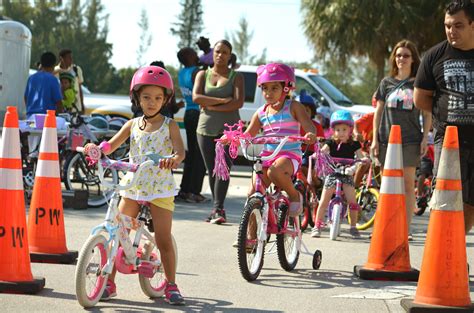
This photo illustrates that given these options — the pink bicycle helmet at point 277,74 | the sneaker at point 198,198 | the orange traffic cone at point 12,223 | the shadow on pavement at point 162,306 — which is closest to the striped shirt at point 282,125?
the pink bicycle helmet at point 277,74

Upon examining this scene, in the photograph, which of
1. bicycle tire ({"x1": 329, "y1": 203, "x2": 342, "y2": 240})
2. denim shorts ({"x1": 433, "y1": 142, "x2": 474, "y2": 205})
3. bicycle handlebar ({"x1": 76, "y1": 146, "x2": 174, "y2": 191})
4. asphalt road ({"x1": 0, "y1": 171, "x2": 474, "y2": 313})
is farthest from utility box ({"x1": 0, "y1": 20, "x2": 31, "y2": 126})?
denim shorts ({"x1": 433, "y1": 142, "x2": 474, "y2": 205})

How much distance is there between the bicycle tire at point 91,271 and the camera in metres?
6.79

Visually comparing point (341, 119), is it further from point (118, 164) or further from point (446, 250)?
point (118, 164)

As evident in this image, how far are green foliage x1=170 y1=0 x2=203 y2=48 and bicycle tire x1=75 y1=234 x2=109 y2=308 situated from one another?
330 feet

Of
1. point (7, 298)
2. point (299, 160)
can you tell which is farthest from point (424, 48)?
point (7, 298)

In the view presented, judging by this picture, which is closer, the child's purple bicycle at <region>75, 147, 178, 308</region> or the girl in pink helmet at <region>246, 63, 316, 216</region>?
the child's purple bicycle at <region>75, 147, 178, 308</region>

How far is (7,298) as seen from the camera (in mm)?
7281

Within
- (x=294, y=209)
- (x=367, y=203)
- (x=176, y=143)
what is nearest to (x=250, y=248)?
(x=294, y=209)

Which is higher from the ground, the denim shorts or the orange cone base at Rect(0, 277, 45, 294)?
the denim shorts

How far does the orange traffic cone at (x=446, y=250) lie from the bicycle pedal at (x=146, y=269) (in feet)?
5.46

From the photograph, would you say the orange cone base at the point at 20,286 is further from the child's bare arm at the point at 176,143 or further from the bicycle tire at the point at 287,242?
the bicycle tire at the point at 287,242

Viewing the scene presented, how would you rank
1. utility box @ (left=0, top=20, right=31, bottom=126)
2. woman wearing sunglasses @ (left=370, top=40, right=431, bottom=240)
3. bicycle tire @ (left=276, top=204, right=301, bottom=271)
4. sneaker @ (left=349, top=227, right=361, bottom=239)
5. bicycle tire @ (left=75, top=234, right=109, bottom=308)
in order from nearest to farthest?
1. bicycle tire @ (left=75, top=234, right=109, bottom=308)
2. bicycle tire @ (left=276, top=204, right=301, bottom=271)
3. woman wearing sunglasses @ (left=370, top=40, right=431, bottom=240)
4. sneaker @ (left=349, top=227, right=361, bottom=239)
5. utility box @ (left=0, top=20, right=31, bottom=126)

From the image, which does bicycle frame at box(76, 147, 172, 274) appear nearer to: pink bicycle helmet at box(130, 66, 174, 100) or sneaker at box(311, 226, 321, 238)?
pink bicycle helmet at box(130, 66, 174, 100)

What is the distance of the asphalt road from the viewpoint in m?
7.31
